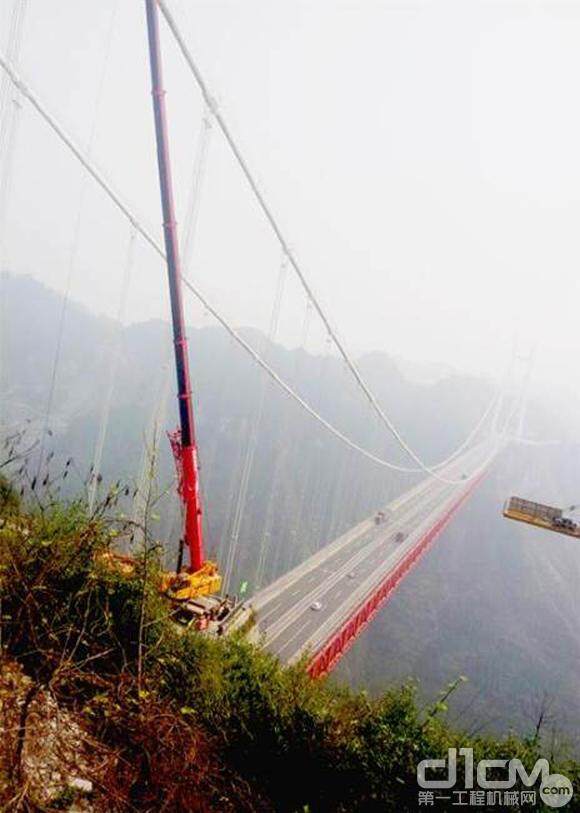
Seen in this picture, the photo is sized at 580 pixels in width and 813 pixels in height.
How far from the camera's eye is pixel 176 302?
9.08m

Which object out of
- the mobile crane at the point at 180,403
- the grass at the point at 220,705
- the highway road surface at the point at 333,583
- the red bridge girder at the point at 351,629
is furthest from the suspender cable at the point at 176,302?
the red bridge girder at the point at 351,629

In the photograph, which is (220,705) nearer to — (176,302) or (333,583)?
(176,302)

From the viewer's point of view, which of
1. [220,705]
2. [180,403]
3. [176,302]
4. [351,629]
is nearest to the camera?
[220,705]

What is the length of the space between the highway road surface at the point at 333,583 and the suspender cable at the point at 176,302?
4527 millimetres

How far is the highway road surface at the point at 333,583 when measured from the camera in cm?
2406

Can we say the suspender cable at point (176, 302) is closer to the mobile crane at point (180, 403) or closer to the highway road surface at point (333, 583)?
the mobile crane at point (180, 403)

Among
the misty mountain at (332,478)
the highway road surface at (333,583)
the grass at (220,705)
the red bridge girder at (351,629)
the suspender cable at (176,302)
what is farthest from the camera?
the misty mountain at (332,478)

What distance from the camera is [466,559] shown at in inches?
2574

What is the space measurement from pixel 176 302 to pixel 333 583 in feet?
89.7

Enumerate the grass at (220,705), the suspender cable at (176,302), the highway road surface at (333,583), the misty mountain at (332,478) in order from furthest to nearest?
1. the misty mountain at (332,478)
2. the highway road surface at (333,583)
3. the suspender cable at (176,302)
4. the grass at (220,705)

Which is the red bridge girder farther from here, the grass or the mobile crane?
the grass

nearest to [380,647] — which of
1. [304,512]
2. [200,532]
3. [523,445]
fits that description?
[304,512]

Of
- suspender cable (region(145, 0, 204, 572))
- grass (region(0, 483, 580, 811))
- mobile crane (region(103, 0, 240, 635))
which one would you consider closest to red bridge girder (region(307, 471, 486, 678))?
mobile crane (region(103, 0, 240, 635))

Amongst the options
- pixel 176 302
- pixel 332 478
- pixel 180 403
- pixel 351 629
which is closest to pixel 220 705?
pixel 180 403
